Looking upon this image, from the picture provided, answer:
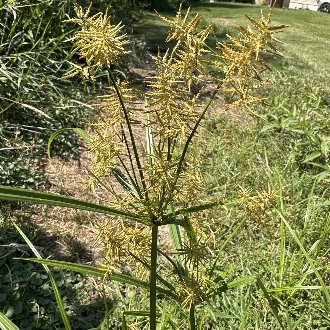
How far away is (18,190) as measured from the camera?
587 mm

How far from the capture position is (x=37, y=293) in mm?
1793

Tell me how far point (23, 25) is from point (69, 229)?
171cm

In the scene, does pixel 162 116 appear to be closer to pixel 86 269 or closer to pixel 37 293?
pixel 86 269

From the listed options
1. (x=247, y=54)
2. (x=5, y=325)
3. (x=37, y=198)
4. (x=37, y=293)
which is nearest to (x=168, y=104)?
(x=247, y=54)

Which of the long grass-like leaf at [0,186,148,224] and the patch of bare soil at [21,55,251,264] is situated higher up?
the long grass-like leaf at [0,186,148,224]

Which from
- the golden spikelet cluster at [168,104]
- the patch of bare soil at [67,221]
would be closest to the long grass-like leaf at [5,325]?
the golden spikelet cluster at [168,104]

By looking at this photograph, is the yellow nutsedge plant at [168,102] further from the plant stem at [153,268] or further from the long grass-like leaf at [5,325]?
the long grass-like leaf at [5,325]

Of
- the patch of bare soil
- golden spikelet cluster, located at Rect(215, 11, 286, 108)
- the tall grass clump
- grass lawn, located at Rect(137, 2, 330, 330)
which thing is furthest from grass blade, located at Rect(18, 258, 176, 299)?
the patch of bare soil

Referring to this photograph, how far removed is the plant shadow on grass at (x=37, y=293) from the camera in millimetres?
1692

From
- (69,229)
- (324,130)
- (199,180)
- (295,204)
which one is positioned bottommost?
(69,229)

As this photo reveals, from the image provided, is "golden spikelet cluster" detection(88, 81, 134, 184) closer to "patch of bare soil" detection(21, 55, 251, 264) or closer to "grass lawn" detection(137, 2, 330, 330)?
"grass lawn" detection(137, 2, 330, 330)

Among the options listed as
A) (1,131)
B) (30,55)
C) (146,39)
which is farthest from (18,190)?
(146,39)

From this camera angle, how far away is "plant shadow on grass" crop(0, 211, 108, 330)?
1.69 m

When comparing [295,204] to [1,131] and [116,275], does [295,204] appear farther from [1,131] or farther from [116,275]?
[116,275]
